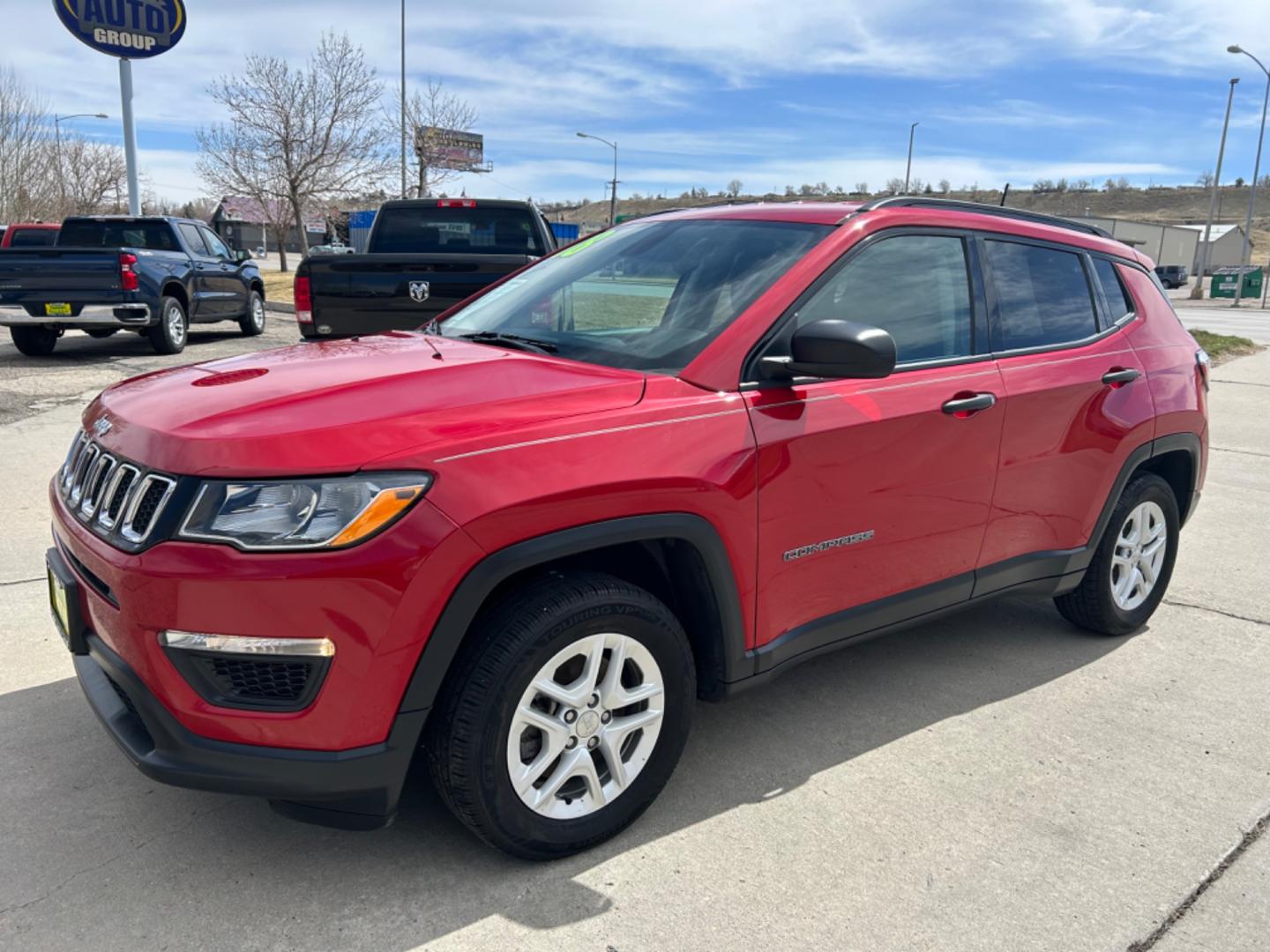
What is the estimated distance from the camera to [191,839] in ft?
8.95

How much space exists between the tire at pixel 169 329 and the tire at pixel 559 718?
11.3m

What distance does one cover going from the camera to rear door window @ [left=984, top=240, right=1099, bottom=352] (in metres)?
3.68

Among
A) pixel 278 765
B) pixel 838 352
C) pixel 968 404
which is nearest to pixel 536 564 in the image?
pixel 278 765

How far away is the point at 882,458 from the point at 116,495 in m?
2.18

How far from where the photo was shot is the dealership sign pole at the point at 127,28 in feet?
57.7

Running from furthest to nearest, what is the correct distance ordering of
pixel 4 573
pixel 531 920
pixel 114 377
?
1. pixel 114 377
2. pixel 4 573
3. pixel 531 920

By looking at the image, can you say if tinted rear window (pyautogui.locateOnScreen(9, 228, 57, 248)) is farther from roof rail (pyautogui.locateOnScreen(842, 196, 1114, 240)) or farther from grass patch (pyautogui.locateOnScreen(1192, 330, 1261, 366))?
grass patch (pyautogui.locateOnScreen(1192, 330, 1261, 366))

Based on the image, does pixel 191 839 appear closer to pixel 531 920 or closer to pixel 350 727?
pixel 350 727

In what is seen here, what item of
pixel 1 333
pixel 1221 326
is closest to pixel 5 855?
pixel 1 333

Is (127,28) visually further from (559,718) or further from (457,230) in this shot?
(559,718)

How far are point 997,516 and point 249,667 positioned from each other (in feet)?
8.55

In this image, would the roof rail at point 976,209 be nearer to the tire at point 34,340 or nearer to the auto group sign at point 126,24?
the tire at point 34,340

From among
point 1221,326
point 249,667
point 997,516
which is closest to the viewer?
point 249,667

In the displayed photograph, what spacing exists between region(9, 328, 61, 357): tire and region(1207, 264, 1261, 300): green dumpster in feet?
143
